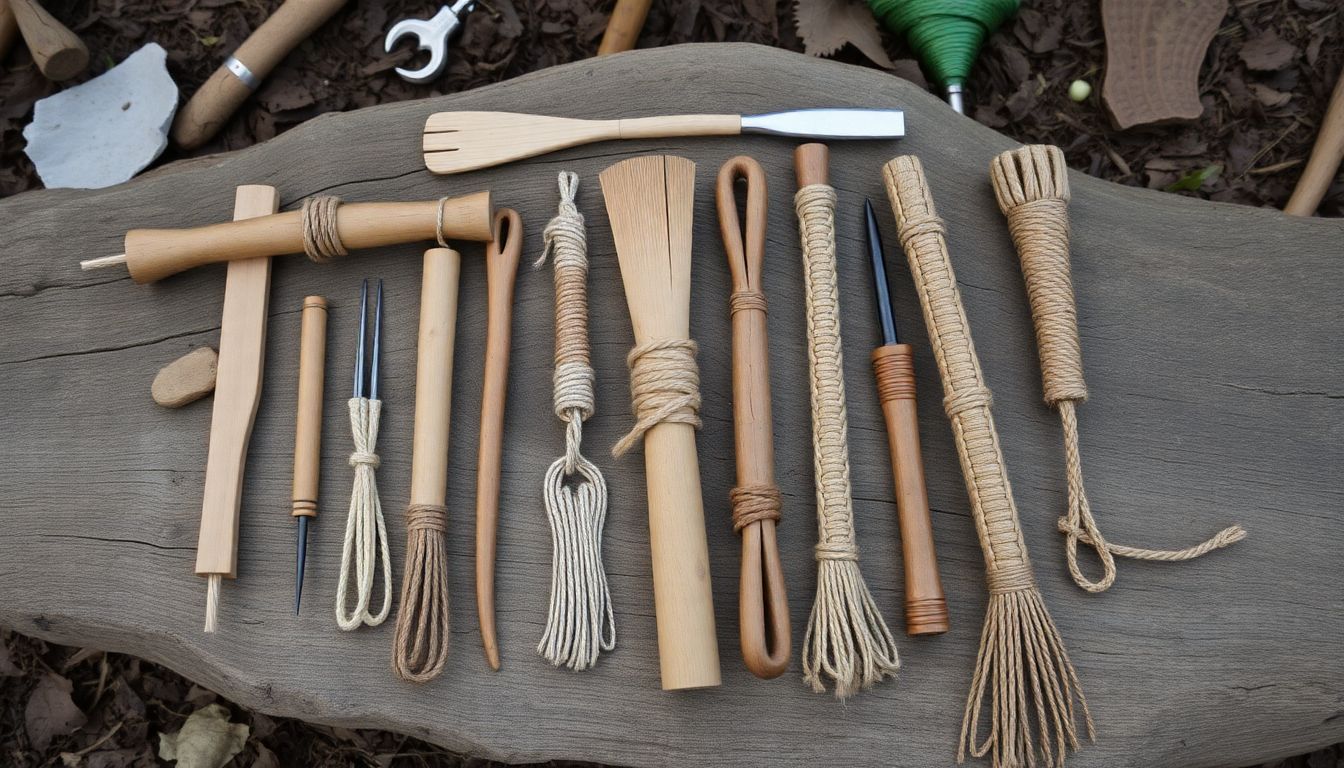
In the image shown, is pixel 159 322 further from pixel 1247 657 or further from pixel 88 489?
pixel 1247 657

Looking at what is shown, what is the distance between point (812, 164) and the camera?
2162 mm

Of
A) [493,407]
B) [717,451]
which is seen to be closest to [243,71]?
[493,407]

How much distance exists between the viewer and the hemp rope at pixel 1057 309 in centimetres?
199

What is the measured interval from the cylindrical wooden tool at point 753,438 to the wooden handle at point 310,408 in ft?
3.08

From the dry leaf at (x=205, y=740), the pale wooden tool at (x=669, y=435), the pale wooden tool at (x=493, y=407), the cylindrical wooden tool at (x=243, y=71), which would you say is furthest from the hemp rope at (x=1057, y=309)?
the dry leaf at (x=205, y=740)

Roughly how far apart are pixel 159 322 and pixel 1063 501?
2198 mm

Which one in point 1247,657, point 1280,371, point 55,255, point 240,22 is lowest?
point 1247,657

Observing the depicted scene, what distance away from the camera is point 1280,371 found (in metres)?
2.18

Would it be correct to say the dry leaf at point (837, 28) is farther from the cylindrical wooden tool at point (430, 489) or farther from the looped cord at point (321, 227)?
the looped cord at point (321, 227)

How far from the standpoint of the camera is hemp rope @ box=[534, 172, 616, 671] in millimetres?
1935

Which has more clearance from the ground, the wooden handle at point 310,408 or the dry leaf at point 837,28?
the dry leaf at point 837,28

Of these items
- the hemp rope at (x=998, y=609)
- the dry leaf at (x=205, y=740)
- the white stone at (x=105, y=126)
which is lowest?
the dry leaf at (x=205, y=740)

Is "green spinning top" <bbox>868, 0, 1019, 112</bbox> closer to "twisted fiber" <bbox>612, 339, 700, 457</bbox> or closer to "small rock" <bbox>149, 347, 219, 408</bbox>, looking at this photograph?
"twisted fiber" <bbox>612, 339, 700, 457</bbox>

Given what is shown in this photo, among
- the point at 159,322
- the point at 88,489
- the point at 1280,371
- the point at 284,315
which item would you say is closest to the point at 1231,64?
the point at 1280,371
